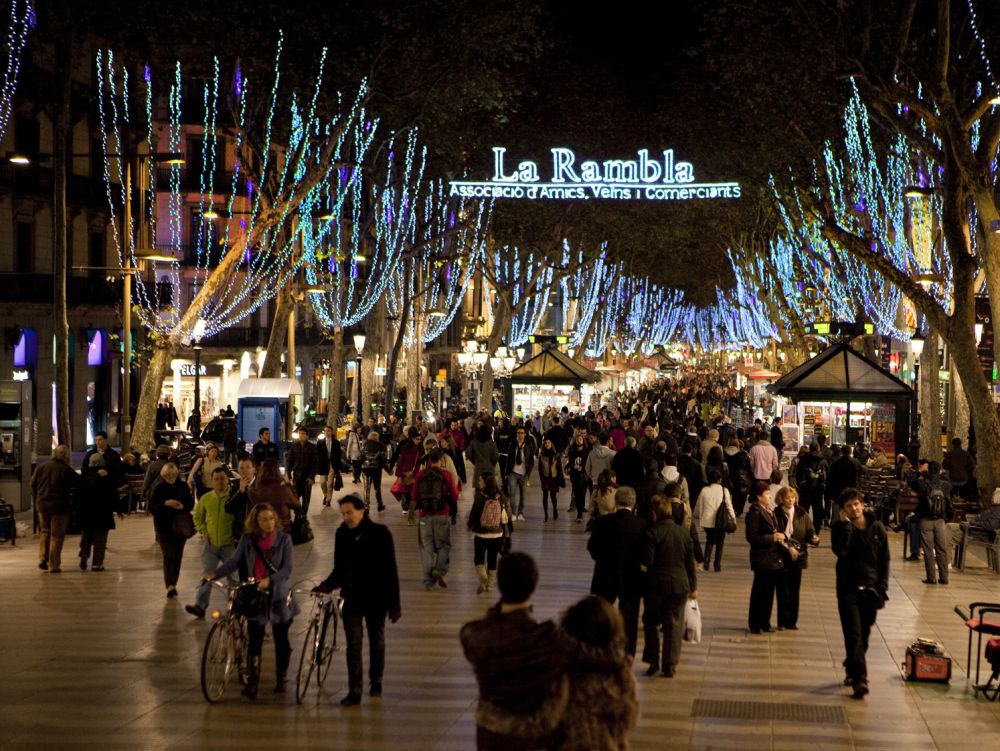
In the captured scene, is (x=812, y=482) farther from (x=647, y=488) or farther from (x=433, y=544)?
(x=433, y=544)

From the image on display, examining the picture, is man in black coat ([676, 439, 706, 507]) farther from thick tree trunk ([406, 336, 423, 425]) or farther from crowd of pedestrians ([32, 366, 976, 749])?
thick tree trunk ([406, 336, 423, 425])

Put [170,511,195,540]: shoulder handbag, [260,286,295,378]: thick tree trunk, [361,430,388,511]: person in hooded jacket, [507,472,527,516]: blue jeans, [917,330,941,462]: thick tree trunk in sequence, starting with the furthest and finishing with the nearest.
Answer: [260,286,295,378]: thick tree trunk
[917,330,941,462]: thick tree trunk
[361,430,388,511]: person in hooded jacket
[507,472,527,516]: blue jeans
[170,511,195,540]: shoulder handbag

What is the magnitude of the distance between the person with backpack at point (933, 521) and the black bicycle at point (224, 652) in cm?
1006

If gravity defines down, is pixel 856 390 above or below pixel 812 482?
above

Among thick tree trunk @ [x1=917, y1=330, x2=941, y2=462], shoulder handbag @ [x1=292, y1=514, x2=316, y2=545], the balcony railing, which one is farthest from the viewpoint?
the balcony railing

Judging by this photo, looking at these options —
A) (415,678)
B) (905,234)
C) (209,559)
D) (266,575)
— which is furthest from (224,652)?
(905,234)

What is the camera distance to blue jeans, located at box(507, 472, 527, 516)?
24281 mm

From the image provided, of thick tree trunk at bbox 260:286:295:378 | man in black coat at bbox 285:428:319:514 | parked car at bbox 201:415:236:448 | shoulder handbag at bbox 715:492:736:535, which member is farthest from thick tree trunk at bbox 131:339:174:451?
shoulder handbag at bbox 715:492:736:535

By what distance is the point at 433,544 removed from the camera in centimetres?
1683

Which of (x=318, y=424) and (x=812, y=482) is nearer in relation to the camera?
(x=812, y=482)

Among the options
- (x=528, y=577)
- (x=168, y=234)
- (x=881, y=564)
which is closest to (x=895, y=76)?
(x=881, y=564)

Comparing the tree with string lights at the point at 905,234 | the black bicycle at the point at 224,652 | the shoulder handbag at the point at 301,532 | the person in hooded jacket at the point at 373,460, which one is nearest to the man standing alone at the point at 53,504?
the shoulder handbag at the point at 301,532

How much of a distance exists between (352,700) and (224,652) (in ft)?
3.33

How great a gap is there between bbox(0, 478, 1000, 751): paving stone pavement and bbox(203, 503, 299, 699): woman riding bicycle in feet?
0.93
